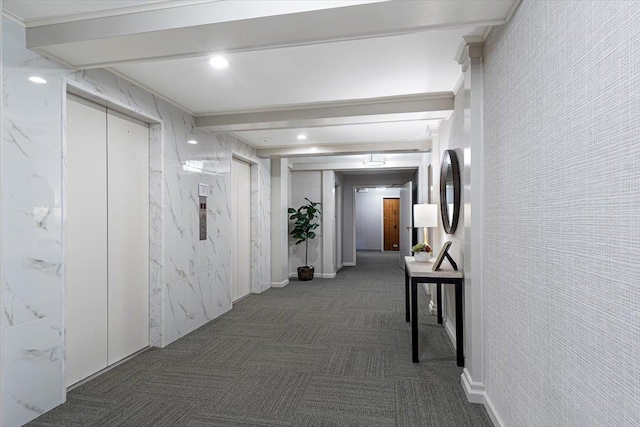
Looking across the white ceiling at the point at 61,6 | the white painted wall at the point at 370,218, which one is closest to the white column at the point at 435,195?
the white ceiling at the point at 61,6

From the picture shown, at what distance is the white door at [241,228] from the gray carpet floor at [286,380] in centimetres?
108

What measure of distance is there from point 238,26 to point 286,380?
8.11 ft

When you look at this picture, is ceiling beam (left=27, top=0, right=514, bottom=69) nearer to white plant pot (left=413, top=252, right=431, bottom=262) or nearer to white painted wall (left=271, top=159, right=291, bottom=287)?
white plant pot (left=413, top=252, right=431, bottom=262)

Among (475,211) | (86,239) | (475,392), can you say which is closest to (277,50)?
(475,211)

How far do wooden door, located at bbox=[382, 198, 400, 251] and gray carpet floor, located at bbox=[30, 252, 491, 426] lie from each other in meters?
8.50

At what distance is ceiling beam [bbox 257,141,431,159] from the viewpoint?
525cm

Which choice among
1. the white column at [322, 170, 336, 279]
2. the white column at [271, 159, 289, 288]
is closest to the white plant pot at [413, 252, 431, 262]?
the white column at [271, 159, 289, 288]

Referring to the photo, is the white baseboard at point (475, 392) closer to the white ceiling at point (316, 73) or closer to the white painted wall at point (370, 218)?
the white ceiling at point (316, 73)

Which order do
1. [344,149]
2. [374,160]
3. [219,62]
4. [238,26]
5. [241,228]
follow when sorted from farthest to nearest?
[374,160]
[241,228]
[344,149]
[219,62]
[238,26]

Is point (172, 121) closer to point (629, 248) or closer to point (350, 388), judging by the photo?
point (350, 388)

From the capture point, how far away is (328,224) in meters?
7.42

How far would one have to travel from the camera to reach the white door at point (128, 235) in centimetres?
300

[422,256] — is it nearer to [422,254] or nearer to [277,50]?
[422,254]

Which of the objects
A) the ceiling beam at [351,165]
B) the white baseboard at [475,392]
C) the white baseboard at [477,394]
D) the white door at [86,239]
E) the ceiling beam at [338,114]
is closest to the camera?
the white baseboard at [477,394]
